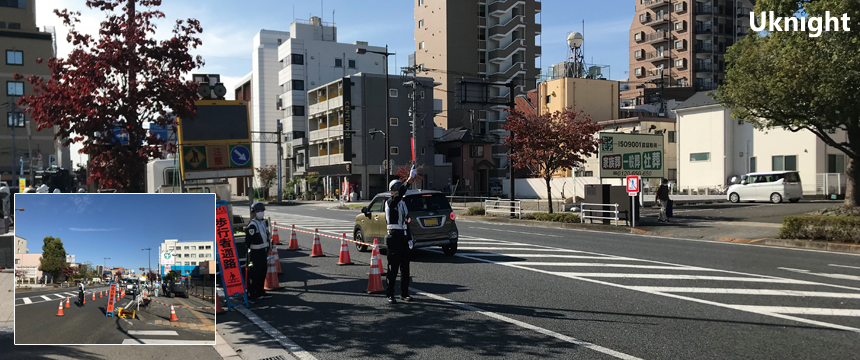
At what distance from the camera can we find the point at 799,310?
780 centimetres

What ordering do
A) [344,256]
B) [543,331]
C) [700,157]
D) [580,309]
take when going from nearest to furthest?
1. [543,331]
2. [580,309]
3. [344,256]
4. [700,157]

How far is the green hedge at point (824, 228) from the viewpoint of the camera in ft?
49.9

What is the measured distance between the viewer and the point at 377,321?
7574 mm

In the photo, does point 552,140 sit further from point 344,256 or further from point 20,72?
point 20,72

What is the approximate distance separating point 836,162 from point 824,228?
2519cm

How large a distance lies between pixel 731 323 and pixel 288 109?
7038 cm

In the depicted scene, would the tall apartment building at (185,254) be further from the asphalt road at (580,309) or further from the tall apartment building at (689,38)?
the tall apartment building at (689,38)

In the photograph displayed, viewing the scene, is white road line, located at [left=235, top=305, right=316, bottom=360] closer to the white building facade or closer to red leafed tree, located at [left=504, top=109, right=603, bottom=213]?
red leafed tree, located at [left=504, top=109, right=603, bottom=213]

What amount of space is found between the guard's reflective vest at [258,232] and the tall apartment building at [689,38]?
226 ft

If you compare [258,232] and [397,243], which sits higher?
[258,232]

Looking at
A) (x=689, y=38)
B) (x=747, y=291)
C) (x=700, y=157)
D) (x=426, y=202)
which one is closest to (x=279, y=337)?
(x=747, y=291)

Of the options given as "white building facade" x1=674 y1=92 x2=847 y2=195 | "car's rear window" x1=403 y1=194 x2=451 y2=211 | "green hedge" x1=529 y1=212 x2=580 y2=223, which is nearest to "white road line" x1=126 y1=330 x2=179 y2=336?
"car's rear window" x1=403 y1=194 x2=451 y2=211

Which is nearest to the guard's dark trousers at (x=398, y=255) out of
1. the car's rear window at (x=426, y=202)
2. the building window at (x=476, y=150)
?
the car's rear window at (x=426, y=202)

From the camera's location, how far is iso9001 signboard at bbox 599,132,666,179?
2736 centimetres
